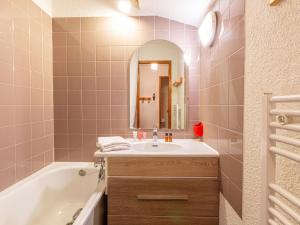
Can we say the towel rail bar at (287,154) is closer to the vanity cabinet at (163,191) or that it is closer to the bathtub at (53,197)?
the vanity cabinet at (163,191)

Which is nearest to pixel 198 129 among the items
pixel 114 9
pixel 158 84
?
pixel 158 84

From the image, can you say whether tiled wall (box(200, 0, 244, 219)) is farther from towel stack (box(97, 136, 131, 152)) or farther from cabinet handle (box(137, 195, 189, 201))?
towel stack (box(97, 136, 131, 152))

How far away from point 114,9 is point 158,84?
850 mm

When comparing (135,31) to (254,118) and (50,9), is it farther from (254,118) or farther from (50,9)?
(254,118)

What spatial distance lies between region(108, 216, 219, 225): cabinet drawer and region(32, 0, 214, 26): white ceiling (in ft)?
5.38

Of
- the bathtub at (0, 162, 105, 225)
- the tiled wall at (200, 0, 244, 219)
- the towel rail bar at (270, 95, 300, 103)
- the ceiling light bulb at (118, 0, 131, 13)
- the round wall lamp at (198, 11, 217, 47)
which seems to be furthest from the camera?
the ceiling light bulb at (118, 0, 131, 13)

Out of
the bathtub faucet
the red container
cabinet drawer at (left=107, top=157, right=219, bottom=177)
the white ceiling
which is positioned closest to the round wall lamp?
the white ceiling

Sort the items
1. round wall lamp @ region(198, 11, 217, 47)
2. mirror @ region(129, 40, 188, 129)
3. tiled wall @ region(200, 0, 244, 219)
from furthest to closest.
Answer: mirror @ region(129, 40, 188, 129), round wall lamp @ region(198, 11, 217, 47), tiled wall @ region(200, 0, 244, 219)

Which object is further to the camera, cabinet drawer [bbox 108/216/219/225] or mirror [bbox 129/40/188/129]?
mirror [bbox 129/40/188/129]

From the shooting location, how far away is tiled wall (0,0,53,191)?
1.37 m

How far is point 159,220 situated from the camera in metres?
1.45

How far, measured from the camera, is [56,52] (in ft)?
6.59

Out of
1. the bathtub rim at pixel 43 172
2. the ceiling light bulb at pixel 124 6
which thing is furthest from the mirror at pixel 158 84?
the bathtub rim at pixel 43 172

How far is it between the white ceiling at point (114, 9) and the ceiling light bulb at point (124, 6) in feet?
0.15
